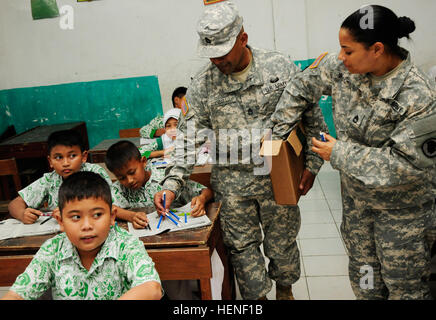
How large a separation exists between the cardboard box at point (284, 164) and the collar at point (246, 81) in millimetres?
324

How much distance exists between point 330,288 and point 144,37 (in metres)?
4.17

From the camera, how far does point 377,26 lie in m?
1.60

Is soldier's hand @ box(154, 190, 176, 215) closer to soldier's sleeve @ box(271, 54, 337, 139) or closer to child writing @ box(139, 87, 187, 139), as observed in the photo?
soldier's sleeve @ box(271, 54, 337, 139)

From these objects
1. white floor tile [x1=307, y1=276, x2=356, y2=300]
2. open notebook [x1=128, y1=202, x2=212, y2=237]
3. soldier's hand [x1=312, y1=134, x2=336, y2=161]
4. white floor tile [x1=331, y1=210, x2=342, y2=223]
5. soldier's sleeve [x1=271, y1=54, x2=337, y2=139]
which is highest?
soldier's sleeve [x1=271, y1=54, x2=337, y2=139]

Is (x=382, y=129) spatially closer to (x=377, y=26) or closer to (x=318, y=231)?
(x=377, y=26)

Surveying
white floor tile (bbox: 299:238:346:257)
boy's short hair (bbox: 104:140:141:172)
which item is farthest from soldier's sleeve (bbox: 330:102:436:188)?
white floor tile (bbox: 299:238:346:257)

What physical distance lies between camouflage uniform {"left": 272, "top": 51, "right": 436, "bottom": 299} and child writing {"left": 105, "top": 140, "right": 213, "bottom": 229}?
2.19ft

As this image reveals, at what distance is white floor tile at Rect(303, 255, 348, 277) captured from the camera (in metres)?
2.99

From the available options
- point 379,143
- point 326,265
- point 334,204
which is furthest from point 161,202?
point 334,204

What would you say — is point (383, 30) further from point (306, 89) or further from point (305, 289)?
point (305, 289)

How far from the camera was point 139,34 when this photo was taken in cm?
567

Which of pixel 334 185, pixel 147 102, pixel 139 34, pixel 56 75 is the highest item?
pixel 139 34

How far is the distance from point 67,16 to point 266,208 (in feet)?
15.2

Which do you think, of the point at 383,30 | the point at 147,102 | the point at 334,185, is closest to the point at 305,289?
the point at 383,30
